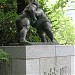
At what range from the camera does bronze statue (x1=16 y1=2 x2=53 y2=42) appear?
26.2ft

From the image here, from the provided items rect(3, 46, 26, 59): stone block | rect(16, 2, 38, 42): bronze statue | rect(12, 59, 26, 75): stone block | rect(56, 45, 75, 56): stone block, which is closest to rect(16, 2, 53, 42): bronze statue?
rect(16, 2, 38, 42): bronze statue

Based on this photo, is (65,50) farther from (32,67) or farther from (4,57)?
(4,57)

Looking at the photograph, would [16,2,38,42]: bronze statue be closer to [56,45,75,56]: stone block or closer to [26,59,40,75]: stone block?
[26,59,40,75]: stone block

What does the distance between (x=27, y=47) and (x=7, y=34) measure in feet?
12.4

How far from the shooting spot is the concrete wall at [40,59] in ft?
24.1

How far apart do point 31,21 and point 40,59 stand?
1.22m

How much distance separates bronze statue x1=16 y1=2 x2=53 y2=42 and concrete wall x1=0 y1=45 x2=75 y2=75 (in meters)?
0.47

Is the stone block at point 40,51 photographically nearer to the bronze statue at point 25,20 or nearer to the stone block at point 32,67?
the stone block at point 32,67

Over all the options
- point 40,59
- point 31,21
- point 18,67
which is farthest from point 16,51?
point 31,21

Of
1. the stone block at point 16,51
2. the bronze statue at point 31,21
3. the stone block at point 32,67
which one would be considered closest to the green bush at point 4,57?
the stone block at point 16,51

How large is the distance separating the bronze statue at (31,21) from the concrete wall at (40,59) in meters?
0.47

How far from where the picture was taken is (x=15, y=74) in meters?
7.57

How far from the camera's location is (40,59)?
25.4 feet

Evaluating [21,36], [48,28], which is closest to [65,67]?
[48,28]
